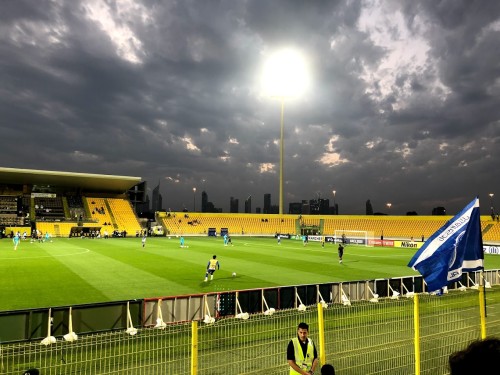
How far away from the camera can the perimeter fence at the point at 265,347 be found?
765 cm

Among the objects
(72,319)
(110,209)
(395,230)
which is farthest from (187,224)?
(72,319)

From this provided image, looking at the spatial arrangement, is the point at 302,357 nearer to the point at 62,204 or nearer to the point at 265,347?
the point at 265,347

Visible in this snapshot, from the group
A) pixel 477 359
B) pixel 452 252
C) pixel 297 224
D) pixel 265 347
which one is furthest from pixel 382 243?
pixel 477 359

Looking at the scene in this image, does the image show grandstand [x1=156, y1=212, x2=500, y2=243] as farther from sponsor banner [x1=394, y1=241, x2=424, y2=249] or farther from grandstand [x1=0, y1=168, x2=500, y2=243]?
sponsor banner [x1=394, y1=241, x2=424, y2=249]

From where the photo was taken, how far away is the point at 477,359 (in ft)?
5.31

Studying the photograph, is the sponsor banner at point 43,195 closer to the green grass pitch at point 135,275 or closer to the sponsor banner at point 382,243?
the green grass pitch at point 135,275

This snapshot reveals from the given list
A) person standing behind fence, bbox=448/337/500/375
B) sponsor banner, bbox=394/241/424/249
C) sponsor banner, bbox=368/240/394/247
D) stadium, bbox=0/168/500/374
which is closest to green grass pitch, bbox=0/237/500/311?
stadium, bbox=0/168/500/374

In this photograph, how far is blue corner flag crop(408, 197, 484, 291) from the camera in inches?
252

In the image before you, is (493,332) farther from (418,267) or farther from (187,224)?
(187,224)

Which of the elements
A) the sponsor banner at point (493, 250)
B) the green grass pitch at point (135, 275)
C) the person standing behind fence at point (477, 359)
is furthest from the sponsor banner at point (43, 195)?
the person standing behind fence at point (477, 359)

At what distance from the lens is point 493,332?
11.4m

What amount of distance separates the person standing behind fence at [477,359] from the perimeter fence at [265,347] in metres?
4.59

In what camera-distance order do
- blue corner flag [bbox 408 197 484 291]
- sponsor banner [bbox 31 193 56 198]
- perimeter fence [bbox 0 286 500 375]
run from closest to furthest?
blue corner flag [bbox 408 197 484 291] < perimeter fence [bbox 0 286 500 375] < sponsor banner [bbox 31 193 56 198]

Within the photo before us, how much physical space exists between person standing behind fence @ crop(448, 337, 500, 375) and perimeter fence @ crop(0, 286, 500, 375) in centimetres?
459
